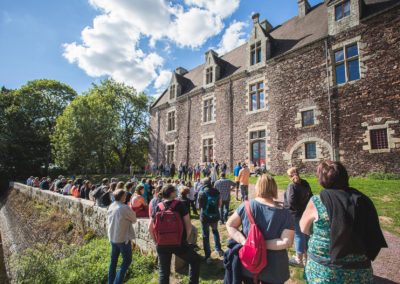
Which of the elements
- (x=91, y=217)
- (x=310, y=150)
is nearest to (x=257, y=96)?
(x=310, y=150)

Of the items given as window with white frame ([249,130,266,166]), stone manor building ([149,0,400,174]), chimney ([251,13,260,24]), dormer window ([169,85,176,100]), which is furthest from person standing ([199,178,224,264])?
dormer window ([169,85,176,100])

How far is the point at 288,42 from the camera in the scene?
17.3m

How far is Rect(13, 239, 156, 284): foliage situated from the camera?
218 inches

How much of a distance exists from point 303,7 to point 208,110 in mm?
11179

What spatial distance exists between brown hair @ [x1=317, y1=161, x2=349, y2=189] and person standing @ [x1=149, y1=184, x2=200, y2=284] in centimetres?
209

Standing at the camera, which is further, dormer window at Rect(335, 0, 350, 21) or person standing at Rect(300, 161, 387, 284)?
dormer window at Rect(335, 0, 350, 21)

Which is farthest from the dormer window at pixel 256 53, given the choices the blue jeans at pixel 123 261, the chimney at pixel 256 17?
the blue jeans at pixel 123 261

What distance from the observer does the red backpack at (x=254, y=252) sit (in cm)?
243

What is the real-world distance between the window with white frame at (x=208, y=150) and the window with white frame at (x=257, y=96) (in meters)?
4.79

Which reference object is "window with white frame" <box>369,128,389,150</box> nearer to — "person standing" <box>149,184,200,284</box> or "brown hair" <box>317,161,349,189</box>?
"brown hair" <box>317,161,349,189</box>

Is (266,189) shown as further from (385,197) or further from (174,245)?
(385,197)

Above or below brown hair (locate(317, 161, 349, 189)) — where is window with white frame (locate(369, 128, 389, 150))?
above

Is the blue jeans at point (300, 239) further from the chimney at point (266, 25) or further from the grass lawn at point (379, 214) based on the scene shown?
the chimney at point (266, 25)

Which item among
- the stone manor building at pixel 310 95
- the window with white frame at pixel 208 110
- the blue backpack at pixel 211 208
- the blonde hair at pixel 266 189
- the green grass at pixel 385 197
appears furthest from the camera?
the window with white frame at pixel 208 110
